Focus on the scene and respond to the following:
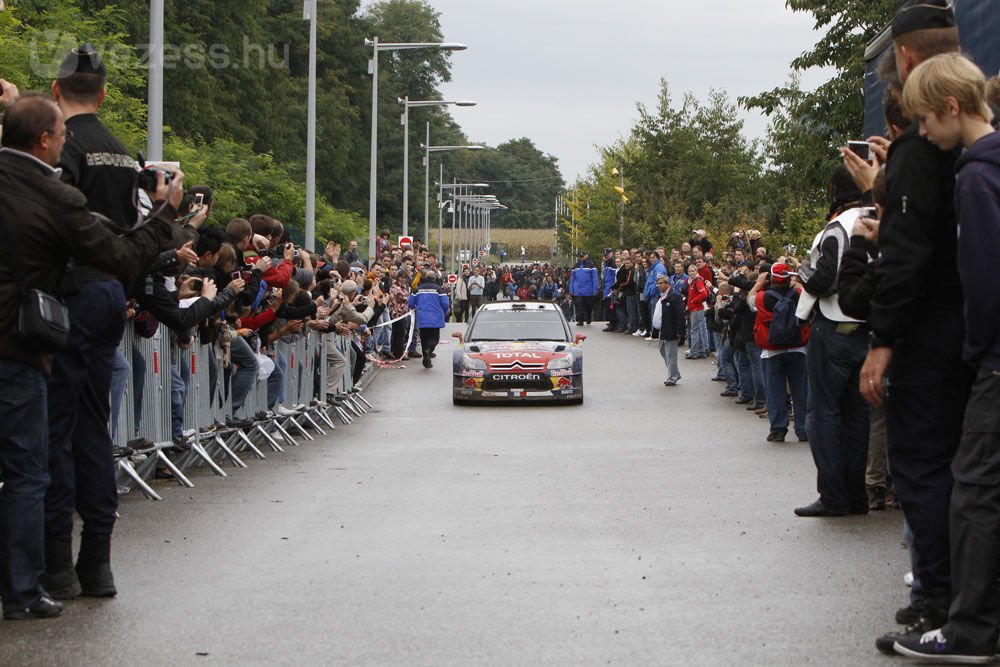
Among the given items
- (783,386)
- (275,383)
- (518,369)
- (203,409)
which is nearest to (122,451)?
(203,409)

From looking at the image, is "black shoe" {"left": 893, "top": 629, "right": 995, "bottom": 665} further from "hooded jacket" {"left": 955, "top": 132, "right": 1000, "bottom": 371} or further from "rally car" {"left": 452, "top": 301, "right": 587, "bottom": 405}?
"rally car" {"left": 452, "top": 301, "right": 587, "bottom": 405}

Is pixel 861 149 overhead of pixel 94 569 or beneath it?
overhead

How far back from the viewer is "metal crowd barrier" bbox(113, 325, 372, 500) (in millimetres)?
11244

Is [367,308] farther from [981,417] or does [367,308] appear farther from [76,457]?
[981,417]

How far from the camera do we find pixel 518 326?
24484 millimetres

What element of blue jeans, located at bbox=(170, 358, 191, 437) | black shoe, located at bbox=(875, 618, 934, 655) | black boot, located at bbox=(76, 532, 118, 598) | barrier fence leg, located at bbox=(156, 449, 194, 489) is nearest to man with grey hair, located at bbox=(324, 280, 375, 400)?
blue jeans, located at bbox=(170, 358, 191, 437)

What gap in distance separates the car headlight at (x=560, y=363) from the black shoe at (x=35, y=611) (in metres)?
16.0

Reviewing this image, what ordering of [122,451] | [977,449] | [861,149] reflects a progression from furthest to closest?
[122,451] → [861,149] → [977,449]

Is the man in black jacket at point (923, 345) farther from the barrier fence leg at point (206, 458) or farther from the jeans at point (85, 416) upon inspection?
the barrier fence leg at point (206, 458)

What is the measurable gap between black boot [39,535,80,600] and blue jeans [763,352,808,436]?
30.8ft

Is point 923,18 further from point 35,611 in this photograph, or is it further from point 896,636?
point 35,611

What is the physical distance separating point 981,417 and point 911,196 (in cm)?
95

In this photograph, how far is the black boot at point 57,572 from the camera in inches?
279

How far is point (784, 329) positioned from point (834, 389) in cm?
512
